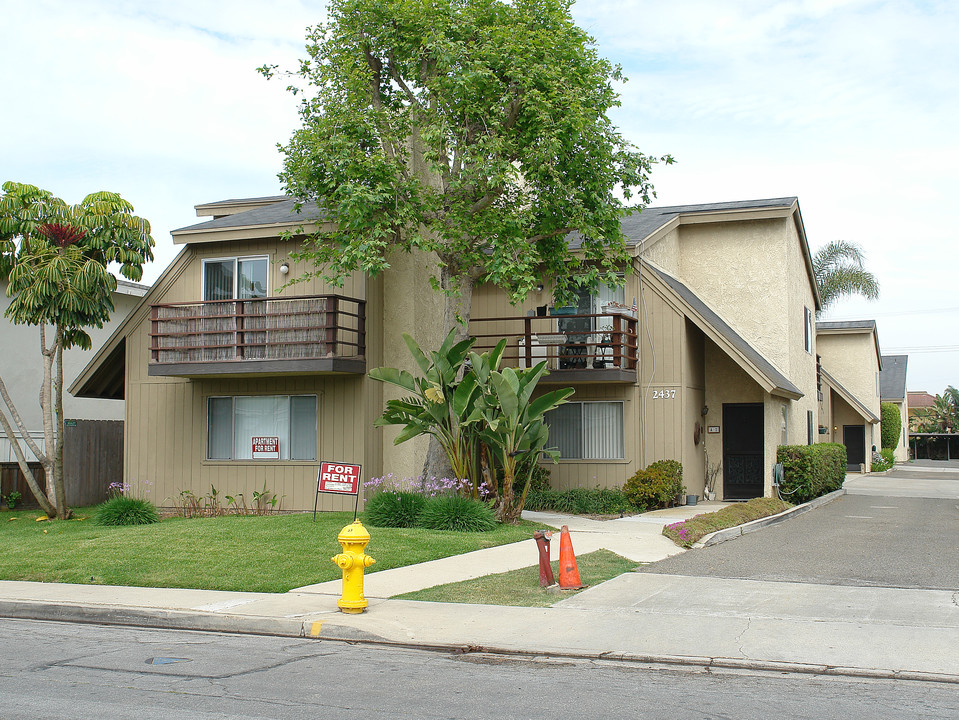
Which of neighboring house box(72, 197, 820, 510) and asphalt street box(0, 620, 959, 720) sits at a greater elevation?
neighboring house box(72, 197, 820, 510)

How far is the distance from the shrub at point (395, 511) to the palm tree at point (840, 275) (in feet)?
99.2

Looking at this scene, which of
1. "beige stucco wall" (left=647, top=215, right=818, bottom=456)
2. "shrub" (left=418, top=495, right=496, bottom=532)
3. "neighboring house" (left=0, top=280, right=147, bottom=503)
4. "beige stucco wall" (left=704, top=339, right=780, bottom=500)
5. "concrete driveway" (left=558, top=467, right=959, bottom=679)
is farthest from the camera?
"neighboring house" (left=0, top=280, right=147, bottom=503)

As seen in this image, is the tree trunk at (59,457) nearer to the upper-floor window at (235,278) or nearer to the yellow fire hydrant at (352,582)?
the upper-floor window at (235,278)

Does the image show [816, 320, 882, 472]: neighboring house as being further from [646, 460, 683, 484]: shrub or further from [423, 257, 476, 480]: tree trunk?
[423, 257, 476, 480]: tree trunk

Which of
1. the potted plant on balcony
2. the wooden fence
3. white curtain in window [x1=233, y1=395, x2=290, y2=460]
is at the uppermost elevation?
the potted plant on balcony

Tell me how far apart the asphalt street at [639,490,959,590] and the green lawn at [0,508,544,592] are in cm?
271

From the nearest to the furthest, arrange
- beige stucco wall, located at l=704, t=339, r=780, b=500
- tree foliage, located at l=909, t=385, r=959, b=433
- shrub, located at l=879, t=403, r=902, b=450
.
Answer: beige stucco wall, located at l=704, t=339, r=780, b=500 < shrub, located at l=879, t=403, r=902, b=450 < tree foliage, located at l=909, t=385, r=959, b=433

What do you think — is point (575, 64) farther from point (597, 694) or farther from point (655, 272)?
point (597, 694)

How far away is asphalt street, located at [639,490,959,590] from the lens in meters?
11.3

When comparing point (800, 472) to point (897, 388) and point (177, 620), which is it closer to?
point (177, 620)

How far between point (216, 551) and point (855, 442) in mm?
36973

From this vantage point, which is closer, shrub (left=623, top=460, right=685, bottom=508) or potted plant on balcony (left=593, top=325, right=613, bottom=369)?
shrub (left=623, top=460, right=685, bottom=508)

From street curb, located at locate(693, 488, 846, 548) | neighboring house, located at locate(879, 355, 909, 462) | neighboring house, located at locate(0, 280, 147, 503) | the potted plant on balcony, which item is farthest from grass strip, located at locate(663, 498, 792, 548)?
neighboring house, located at locate(879, 355, 909, 462)

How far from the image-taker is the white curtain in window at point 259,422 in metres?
20.0
